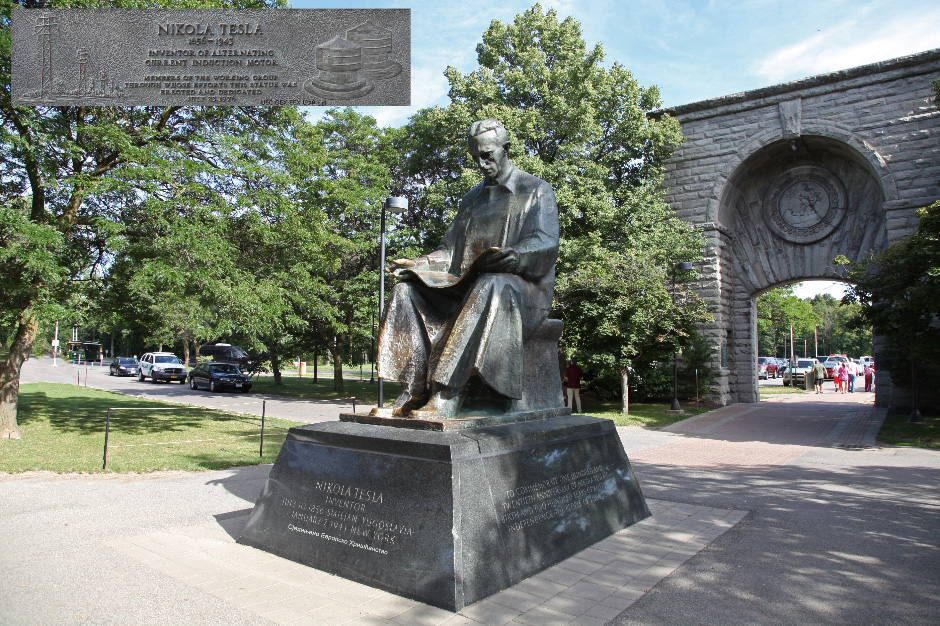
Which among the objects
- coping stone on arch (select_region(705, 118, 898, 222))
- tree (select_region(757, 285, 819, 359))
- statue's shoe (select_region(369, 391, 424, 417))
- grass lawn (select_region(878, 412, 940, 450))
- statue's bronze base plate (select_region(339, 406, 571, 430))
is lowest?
grass lawn (select_region(878, 412, 940, 450))

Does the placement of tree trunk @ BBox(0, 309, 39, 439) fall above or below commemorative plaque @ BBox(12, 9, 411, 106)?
below

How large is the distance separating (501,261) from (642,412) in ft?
49.4

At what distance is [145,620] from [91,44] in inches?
401

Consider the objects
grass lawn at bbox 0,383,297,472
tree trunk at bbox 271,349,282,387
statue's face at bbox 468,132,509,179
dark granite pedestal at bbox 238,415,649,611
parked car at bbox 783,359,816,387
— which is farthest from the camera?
parked car at bbox 783,359,816,387

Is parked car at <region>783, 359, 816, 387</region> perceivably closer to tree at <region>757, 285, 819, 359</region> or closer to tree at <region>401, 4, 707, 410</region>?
tree at <region>757, 285, 819, 359</region>

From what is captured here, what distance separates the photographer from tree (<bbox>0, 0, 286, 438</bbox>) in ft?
31.4

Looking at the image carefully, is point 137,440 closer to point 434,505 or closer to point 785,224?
point 434,505

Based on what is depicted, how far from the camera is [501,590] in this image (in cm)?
370

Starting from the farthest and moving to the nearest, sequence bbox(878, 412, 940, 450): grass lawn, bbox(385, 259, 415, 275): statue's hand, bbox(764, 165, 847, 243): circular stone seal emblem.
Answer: bbox(764, 165, 847, 243): circular stone seal emblem
bbox(878, 412, 940, 450): grass lawn
bbox(385, 259, 415, 275): statue's hand

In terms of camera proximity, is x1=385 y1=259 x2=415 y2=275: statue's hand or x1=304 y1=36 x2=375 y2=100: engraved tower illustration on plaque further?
x1=304 y1=36 x2=375 y2=100: engraved tower illustration on plaque

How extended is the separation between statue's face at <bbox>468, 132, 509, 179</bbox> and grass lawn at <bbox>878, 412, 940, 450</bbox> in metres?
10.7

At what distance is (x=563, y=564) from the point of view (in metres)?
4.24

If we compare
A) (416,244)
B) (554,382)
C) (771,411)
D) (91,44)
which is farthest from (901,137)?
(91,44)

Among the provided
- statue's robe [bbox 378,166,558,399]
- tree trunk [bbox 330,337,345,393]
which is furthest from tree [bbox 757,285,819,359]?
statue's robe [bbox 378,166,558,399]
